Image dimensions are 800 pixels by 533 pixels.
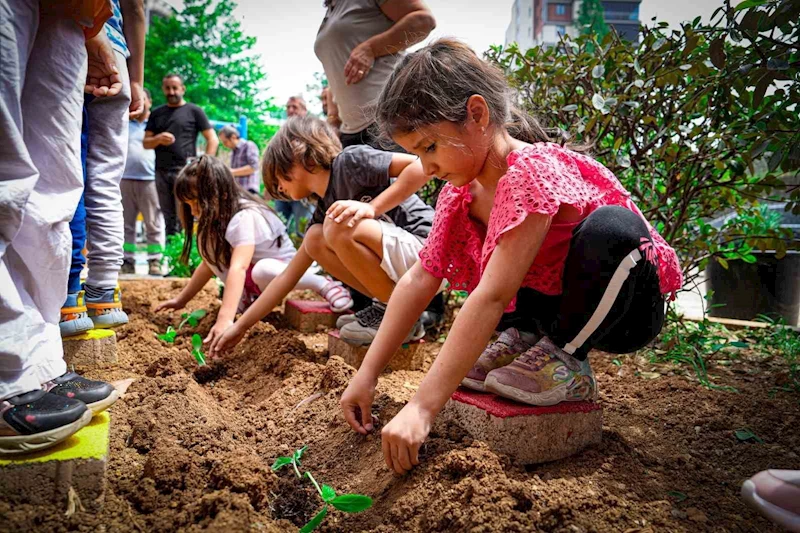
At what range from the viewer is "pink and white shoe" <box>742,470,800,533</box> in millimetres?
1108

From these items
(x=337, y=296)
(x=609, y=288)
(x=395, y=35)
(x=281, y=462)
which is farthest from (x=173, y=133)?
(x=609, y=288)

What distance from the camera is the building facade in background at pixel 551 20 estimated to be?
2906mm

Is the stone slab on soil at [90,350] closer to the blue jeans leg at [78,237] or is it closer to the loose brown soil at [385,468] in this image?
the loose brown soil at [385,468]

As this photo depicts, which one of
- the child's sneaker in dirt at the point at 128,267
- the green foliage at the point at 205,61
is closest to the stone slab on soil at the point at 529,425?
the child's sneaker in dirt at the point at 128,267

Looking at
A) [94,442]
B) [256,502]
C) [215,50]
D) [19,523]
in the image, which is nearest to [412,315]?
[256,502]

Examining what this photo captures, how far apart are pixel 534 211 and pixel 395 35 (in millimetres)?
1796

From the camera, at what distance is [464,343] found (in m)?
1.32

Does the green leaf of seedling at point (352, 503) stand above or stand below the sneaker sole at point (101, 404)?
below

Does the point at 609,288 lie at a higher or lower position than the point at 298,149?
lower

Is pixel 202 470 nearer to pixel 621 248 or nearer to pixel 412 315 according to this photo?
pixel 412 315

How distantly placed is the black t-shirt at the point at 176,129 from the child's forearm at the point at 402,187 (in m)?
3.97

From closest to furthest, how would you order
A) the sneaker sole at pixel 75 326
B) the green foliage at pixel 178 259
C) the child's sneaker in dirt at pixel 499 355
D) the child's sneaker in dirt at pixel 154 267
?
the child's sneaker in dirt at pixel 499 355, the sneaker sole at pixel 75 326, the green foliage at pixel 178 259, the child's sneaker in dirt at pixel 154 267

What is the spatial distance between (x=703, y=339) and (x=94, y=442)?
2.52m

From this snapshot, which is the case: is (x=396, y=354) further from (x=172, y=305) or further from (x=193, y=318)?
(x=172, y=305)
